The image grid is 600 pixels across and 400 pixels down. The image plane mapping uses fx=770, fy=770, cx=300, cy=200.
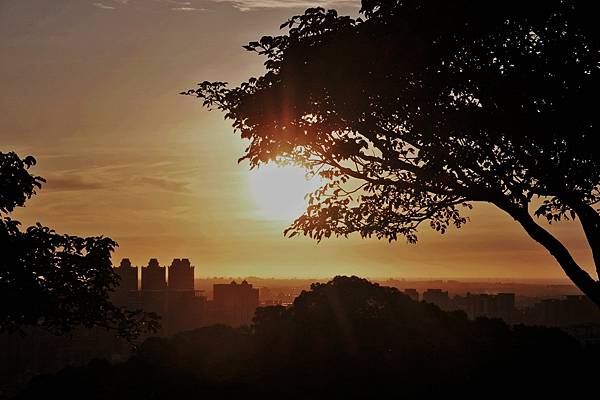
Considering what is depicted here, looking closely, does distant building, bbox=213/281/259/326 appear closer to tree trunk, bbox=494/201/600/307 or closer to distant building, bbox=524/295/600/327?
distant building, bbox=524/295/600/327

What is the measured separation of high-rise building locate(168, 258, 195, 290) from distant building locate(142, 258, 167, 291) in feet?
7.14

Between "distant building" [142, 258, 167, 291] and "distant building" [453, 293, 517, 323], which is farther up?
"distant building" [142, 258, 167, 291]

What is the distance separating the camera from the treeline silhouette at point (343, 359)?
14.6m

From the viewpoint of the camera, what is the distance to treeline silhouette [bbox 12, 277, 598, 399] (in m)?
14.6

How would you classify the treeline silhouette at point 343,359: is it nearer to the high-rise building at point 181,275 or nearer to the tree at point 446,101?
the tree at point 446,101

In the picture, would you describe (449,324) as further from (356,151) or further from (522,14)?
(522,14)

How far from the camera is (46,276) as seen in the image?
1705cm

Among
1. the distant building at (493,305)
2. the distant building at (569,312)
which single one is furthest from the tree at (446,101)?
the distant building at (493,305)

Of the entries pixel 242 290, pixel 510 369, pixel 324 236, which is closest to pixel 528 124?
pixel 324 236

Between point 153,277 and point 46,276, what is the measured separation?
144274 mm

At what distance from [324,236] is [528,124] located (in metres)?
4.38

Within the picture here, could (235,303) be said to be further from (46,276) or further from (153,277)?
(46,276)

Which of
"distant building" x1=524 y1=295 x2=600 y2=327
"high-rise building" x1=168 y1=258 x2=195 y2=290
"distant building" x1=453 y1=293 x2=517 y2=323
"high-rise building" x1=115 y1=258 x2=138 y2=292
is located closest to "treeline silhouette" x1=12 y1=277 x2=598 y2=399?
"distant building" x1=524 y1=295 x2=600 y2=327

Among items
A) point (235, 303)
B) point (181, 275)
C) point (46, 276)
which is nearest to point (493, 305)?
point (235, 303)
